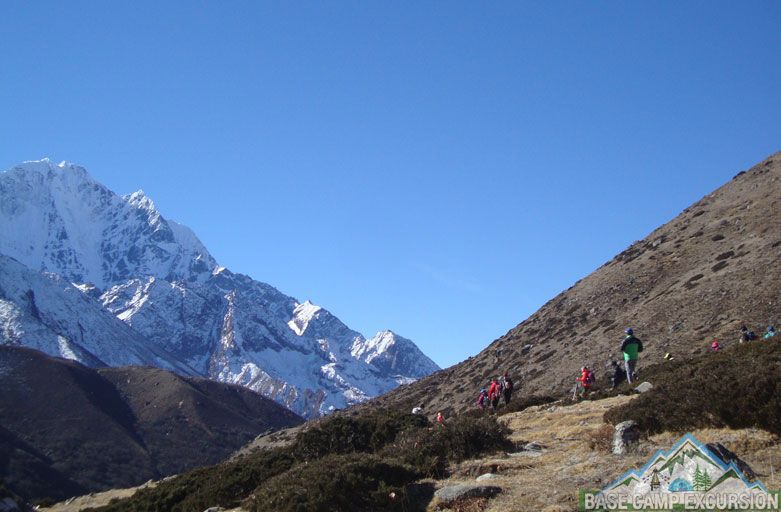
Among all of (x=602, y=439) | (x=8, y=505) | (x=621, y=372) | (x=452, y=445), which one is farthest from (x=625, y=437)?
(x=8, y=505)

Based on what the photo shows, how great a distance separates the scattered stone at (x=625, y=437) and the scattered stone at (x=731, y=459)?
2432 millimetres

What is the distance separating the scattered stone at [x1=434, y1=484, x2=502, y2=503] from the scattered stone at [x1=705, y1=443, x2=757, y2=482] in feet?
10.9

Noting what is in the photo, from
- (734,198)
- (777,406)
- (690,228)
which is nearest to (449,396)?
(690,228)

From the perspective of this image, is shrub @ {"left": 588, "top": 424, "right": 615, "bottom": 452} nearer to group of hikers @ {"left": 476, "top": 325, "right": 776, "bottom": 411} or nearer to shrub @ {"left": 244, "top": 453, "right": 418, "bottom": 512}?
shrub @ {"left": 244, "top": 453, "right": 418, "bottom": 512}

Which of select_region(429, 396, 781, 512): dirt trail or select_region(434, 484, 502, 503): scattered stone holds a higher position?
select_region(429, 396, 781, 512): dirt trail

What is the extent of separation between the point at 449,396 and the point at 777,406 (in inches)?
1838

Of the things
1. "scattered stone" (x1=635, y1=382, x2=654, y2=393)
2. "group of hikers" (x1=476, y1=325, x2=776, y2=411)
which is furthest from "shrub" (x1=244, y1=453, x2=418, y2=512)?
"group of hikers" (x1=476, y1=325, x2=776, y2=411)

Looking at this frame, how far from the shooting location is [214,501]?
49.8 feet

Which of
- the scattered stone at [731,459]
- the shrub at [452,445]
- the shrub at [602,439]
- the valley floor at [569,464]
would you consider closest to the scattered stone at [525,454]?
the valley floor at [569,464]

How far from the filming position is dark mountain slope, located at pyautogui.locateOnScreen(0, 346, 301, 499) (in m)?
85.5

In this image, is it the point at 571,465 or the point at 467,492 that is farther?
the point at 571,465

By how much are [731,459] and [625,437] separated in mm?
2791

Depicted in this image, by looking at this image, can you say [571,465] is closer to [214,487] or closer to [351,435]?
[351,435]

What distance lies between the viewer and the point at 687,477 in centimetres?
815
